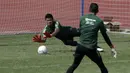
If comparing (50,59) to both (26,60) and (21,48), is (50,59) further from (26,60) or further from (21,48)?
(21,48)

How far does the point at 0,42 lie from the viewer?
17.8 m

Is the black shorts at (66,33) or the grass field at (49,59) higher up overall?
the black shorts at (66,33)

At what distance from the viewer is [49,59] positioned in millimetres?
13469

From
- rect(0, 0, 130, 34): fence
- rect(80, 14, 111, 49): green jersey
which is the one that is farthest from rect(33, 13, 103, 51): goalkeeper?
rect(0, 0, 130, 34): fence

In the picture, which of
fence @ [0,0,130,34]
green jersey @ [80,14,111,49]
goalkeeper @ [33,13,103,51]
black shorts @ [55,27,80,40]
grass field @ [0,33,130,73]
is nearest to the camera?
green jersey @ [80,14,111,49]

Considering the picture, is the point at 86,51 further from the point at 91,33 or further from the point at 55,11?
the point at 55,11

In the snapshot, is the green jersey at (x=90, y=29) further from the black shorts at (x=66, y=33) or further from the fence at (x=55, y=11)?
the fence at (x=55, y=11)

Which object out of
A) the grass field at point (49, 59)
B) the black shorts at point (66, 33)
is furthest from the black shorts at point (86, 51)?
the black shorts at point (66, 33)

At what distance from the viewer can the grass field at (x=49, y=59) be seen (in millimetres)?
11906

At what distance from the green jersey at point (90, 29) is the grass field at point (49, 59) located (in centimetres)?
233

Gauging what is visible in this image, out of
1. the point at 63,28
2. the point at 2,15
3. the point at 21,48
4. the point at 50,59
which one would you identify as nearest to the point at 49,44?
the point at 21,48

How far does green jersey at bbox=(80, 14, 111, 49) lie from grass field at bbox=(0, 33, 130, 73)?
2329 mm

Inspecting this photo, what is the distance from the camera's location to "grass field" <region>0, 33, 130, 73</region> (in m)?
11.9

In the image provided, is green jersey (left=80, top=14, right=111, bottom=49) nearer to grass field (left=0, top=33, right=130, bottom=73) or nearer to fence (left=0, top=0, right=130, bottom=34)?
grass field (left=0, top=33, right=130, bottom=73)
